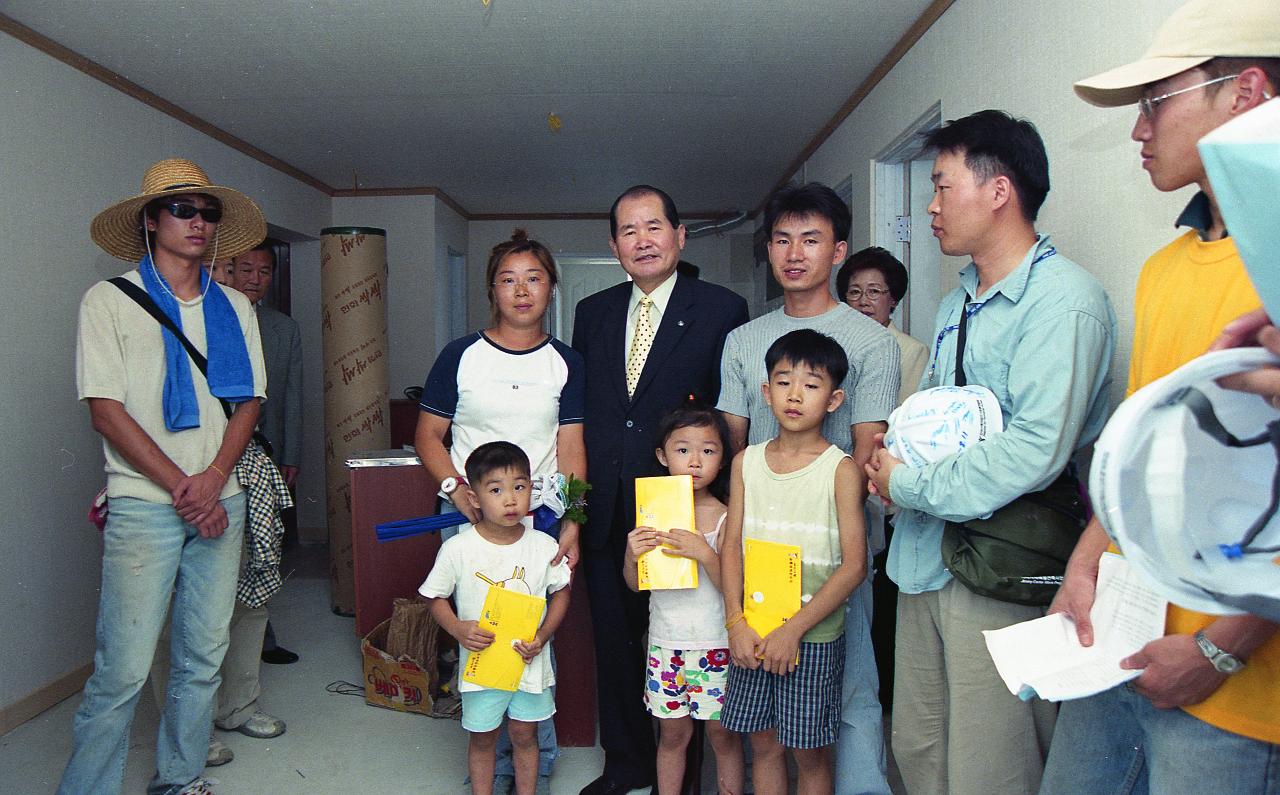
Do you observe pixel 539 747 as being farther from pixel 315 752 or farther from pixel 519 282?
pixel 519 282

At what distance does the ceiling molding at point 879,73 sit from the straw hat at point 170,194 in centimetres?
248

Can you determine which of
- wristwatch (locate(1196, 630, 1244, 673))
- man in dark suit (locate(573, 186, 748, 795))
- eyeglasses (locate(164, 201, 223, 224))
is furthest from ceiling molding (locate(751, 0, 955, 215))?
wristwatch (locate(1196, 630, 1244, 673))

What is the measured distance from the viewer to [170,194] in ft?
7.70

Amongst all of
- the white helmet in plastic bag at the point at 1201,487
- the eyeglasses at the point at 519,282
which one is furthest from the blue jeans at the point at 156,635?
the white helmet in plastic bag at the point at 1201,487

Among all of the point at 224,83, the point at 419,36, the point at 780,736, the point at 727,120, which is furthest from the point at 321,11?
the point at 780,736

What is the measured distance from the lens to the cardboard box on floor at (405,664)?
10.2 ft

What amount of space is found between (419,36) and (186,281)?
1.59 m

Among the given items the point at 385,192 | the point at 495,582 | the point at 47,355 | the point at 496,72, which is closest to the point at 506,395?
the point at 495,582

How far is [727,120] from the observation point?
4.85 meters

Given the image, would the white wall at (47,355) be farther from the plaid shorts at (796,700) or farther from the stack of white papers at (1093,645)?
the stack of white papers at (1093,645)

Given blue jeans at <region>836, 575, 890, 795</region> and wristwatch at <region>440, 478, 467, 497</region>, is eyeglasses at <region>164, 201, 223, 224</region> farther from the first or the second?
blue jeans at <region>836, 575, 890, 795</region>

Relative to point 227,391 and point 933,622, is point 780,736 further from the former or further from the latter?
point 227,391

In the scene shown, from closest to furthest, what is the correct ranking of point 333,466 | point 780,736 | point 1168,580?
point 1168,580, point 780,736, point 333,466

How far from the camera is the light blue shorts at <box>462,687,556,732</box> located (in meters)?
2.13
